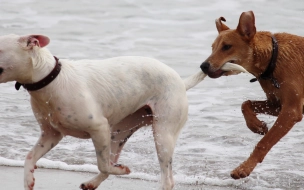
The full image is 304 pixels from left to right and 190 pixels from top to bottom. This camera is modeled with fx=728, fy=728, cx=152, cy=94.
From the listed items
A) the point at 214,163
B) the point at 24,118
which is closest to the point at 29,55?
the point at 214,163

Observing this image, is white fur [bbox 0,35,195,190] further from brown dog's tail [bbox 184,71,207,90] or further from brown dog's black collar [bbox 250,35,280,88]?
brown dog's black collar [bbox 250,35,280,88]

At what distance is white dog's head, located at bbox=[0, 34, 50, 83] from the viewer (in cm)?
471

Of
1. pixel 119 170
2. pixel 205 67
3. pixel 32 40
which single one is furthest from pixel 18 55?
pixel 205 67

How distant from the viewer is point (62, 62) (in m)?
5.16

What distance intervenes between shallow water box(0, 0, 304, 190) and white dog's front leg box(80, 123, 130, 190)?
0.95m

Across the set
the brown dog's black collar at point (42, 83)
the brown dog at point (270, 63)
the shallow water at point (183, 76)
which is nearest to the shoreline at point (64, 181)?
the shallow water at point (183, 76)

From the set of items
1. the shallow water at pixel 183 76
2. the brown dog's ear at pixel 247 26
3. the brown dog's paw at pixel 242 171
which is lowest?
the shallow water at pixel 183 76

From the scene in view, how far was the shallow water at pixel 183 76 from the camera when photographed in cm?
678

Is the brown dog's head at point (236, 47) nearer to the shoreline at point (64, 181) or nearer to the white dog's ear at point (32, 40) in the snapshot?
the shoreline at point (64, 181)

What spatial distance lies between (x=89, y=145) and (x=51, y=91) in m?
2.48

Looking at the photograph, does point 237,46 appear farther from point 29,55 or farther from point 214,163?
point 29,55

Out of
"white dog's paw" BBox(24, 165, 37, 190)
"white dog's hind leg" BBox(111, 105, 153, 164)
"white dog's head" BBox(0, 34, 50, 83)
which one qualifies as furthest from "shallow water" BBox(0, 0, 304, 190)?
"white dog's head" BBox(0, 34, 50, 83)

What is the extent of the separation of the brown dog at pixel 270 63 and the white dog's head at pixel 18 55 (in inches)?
75.8

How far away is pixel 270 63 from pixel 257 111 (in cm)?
52
